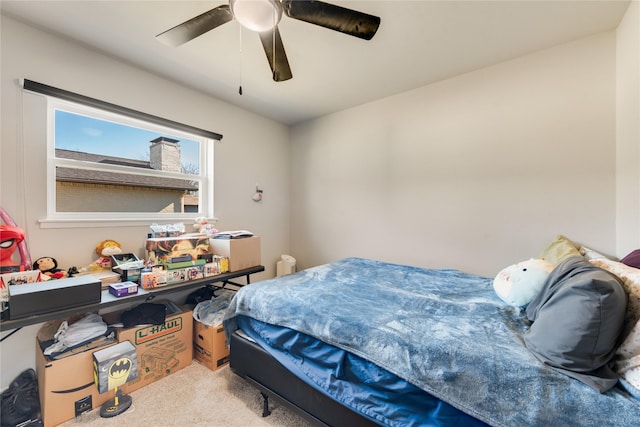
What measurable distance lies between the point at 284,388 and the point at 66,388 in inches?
50.3

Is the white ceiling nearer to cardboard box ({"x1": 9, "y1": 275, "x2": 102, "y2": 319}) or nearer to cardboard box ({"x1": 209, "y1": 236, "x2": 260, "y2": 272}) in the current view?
cardboard box ({"x1": 209, "y1": 236, "x2": 260, "y2": 272})

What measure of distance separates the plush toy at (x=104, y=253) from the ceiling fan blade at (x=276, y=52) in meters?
1.84

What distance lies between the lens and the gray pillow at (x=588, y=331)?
33.1 inches

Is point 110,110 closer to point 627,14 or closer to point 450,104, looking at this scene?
point 450,104

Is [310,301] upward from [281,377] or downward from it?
upward

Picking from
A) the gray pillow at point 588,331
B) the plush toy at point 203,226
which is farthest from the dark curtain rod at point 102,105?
the gray pillow at point 588,331

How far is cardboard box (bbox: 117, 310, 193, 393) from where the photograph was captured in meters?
1.78

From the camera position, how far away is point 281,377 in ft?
4.83

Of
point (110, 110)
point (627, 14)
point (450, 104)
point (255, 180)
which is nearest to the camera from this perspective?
point (627, 14)

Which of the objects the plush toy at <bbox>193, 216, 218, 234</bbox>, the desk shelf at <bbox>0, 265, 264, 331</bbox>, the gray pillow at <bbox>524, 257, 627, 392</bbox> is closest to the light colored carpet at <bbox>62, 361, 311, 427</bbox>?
the desk shelf at <bbox>0, 265, 264, 331</bbox>

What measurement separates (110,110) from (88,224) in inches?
36.7

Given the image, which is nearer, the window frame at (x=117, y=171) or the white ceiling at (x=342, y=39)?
the white ceiling at (x=342, y=39)

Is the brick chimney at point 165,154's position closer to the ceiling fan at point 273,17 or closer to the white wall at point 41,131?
the white wall at point 41,131

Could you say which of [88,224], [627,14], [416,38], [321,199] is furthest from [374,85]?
[88,224]
